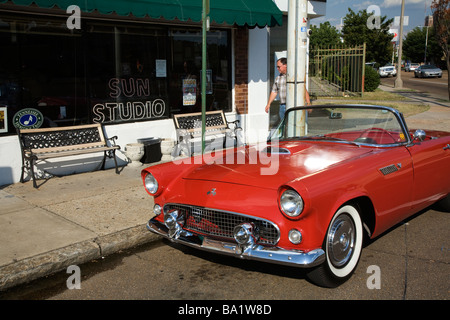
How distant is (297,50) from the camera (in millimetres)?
7172

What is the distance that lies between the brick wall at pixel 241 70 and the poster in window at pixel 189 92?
3.50 feet

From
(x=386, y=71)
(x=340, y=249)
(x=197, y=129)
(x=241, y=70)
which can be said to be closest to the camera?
(x=340, y=249)

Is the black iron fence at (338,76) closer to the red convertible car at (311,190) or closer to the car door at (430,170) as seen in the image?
the car door at (430,170)

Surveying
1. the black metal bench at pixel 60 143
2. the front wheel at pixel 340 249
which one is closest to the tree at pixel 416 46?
the black metal bench at pixel 60 143

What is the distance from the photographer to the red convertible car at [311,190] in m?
3.35

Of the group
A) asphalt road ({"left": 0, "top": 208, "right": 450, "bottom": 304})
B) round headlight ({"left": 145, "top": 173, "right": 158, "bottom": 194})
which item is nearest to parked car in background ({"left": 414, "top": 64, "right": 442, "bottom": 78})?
asphalt road ({"left": 0, "top": 208, "right": 450, "bottom": 304})

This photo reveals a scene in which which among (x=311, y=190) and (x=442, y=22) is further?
(x=442, y=22)

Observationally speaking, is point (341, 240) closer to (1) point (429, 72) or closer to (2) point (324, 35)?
(2) point (324, 35)

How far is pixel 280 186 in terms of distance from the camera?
11.1ft

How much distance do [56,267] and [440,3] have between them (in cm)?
2305

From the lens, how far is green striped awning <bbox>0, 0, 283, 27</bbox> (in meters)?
6.43

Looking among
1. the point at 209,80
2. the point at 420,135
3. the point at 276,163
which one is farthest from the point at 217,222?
the point at 209,80

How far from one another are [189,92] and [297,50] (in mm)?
2928
